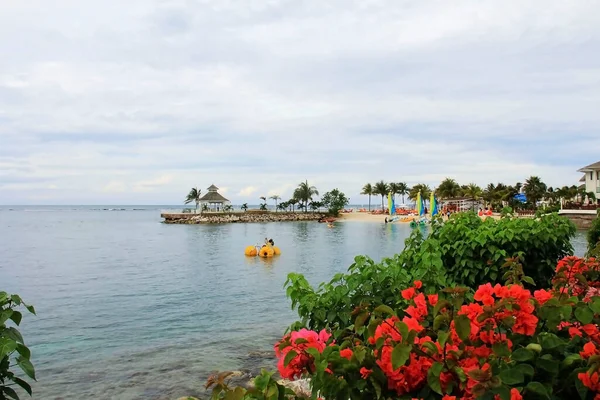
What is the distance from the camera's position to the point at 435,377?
1.91 m

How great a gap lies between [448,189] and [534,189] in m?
Answer: 26.1

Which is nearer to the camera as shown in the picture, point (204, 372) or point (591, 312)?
point (591, 312)

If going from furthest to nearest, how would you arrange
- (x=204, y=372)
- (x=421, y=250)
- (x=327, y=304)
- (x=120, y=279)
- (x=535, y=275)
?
(x=120, y=279)
(x=204, y=372)
(x=535, y=275)
(x=421, y=250)
(x=327, y=304)

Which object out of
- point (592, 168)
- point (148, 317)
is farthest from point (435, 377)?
point (592, 168)

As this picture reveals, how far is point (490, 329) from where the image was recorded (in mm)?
2000

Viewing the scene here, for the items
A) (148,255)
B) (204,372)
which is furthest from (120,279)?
(204,372)

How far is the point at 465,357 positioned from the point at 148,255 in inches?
1511

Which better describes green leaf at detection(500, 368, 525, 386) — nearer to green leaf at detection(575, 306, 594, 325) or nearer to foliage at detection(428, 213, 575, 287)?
green leaf at detection(575, 306, 594, 325)

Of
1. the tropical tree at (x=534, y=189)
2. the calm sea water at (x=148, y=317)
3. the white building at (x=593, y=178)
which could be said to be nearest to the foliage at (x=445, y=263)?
the calm sea water at (x=148, y=317)

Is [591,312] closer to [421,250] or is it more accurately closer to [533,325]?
[533,325]

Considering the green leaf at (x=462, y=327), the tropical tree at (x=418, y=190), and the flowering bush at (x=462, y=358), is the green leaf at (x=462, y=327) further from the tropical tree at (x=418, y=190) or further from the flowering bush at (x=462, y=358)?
the tropical tree at (x=418, y=190)

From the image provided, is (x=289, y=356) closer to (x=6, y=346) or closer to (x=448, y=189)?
(x=6, y=346)

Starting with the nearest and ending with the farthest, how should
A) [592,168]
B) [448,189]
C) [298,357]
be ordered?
[298,357] < [592,168] < [448,189]

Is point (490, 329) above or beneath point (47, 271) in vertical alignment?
above
